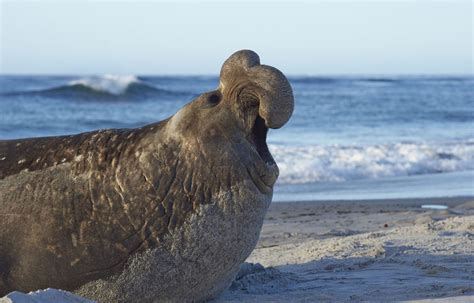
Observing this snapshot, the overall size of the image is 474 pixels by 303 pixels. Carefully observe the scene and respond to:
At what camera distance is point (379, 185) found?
13.1 metres

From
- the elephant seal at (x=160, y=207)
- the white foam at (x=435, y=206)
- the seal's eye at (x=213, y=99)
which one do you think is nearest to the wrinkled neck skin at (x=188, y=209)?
the elephant seal at (x=160, y=207)

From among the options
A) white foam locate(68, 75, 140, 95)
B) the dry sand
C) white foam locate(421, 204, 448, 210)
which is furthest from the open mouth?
white foam locate(68, 75, 140, 95)

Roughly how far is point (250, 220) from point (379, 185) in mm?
8789

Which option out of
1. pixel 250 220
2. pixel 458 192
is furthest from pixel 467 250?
pixel 458 192

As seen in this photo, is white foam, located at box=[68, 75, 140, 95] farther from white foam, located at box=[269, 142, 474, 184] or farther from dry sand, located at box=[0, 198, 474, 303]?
dry sand, located at box=[0, 198, 474, 303]

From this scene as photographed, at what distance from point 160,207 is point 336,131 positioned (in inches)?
776

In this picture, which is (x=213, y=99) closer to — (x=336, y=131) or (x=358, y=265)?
(x=358, y=265)

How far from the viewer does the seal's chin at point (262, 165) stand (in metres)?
4.52

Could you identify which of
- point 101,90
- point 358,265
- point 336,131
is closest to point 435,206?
point 358,265

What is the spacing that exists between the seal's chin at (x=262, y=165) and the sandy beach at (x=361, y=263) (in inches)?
29.9

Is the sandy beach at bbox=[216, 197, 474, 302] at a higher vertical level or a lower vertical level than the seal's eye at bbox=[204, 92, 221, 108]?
lower

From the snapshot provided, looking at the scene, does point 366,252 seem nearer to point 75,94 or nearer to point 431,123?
point 431,123

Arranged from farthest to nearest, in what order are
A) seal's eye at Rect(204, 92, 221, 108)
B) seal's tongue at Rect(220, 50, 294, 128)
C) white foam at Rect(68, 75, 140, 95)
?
white foam at Rect(68, 75, 140, 95) → seal's eye at Rect(204, 92, 221, 108) → seal's tongue at Rect(220, 50, 294, 128)

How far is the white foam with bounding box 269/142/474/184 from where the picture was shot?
1398 cm
